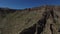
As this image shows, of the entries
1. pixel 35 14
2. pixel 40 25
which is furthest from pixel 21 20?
pixel 40 25

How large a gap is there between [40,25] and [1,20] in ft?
37.4

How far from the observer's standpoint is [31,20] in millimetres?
41062

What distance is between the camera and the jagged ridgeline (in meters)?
38.1

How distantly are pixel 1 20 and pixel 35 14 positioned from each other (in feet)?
28.2

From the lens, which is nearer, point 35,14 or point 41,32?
point 41,32

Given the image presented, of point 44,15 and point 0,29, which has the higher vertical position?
point 44,15

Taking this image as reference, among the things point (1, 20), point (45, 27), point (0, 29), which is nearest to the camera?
point (45, 27)

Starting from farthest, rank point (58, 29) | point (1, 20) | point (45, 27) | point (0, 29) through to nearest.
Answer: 1. point (1, 20)
2. point (0, 29)
3. point (45, 27)
4. point (58, 29)

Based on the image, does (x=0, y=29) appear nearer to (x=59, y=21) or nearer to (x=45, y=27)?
(x=45, y=27)

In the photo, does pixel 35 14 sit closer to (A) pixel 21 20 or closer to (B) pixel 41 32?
(A) pixel 21 20

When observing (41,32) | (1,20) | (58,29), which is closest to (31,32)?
(41,32)

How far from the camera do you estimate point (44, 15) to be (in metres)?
41.1

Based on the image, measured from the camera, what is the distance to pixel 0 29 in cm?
4188

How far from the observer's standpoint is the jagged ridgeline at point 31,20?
1499 inches
